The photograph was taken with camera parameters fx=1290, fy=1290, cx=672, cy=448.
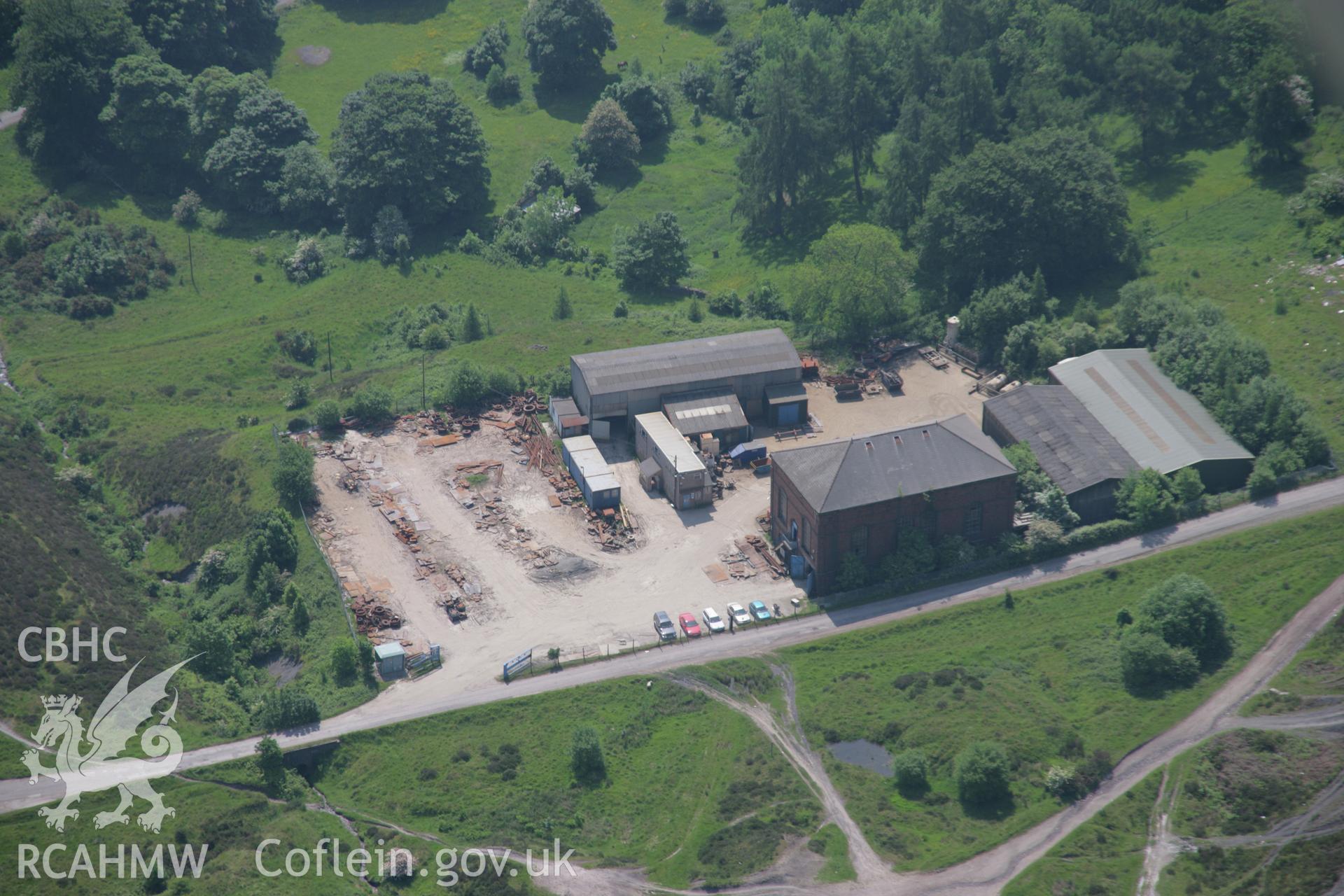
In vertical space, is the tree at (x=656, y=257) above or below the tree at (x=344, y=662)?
above

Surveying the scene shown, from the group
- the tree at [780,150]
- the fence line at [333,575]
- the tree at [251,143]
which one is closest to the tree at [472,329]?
the fence line at [333,575]

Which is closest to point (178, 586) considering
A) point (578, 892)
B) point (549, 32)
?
point (578, 892)

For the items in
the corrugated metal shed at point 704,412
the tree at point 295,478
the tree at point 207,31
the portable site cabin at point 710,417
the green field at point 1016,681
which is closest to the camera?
the green field at point 1016,681

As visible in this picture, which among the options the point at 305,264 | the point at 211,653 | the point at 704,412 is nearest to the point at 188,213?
the point at 305,264

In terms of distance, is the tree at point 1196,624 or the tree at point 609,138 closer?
the tree at point 1196,624

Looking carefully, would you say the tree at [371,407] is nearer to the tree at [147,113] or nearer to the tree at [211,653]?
the tree at [211,653]

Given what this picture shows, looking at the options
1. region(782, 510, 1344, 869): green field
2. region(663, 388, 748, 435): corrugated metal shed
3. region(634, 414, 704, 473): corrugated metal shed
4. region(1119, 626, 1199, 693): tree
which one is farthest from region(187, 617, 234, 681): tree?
region(1119, 626, 1199, 693): tree

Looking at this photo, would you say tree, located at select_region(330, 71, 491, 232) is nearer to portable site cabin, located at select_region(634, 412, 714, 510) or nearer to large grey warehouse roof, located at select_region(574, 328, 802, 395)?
large grey warehouse roof, located at select_region(574, 328, 802, 395)
